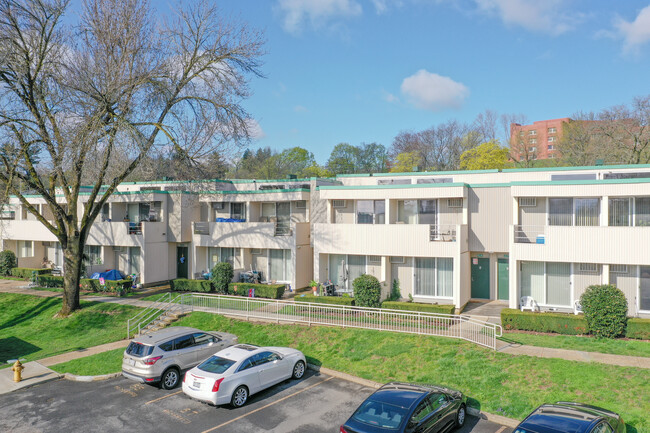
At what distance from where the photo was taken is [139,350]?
15.2m

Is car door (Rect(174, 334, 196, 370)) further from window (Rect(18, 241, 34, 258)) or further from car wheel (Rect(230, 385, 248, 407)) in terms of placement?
window (Rect(18, 241, 34, 258))

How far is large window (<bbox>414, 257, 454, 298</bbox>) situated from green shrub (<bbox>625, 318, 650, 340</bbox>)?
8.06 m

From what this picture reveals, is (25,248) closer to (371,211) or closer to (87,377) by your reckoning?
(87,377)

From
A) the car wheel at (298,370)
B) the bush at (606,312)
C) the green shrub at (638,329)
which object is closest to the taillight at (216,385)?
the car wheel at (298,370)

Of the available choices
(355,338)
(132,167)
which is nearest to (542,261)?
(355,338)

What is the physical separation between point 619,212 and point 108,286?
3019 centimetres

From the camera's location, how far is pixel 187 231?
32.7 metres

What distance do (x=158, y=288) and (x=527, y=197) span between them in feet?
80.6

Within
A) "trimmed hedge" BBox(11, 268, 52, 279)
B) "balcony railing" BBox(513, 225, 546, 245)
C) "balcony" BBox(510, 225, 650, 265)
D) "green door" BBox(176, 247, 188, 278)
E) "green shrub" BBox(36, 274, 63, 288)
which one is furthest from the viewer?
"trimmed hedge" BBox(11, 268, 52, 279)

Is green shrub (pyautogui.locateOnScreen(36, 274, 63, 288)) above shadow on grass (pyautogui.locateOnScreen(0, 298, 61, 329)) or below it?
above

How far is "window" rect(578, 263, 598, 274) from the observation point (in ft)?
68.3

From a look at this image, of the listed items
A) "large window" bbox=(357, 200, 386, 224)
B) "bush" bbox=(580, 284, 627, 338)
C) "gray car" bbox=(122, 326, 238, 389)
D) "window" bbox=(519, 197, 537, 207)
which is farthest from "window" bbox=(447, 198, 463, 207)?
"gray car" bbox=(122, 326, 238, 389)

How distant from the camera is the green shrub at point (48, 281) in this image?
32406mm

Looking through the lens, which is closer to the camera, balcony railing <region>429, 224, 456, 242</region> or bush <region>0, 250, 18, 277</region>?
balcony railing <region>429, 224, 456, 242</region>
